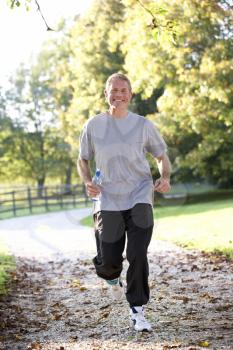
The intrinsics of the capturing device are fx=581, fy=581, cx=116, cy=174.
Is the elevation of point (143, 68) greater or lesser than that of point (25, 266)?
greater

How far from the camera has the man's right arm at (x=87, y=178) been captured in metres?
4.89

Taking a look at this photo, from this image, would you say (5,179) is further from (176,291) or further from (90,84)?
(176,291)

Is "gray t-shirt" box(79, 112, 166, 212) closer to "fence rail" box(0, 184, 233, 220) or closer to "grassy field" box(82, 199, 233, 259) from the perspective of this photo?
"grassy field" box(82, 199, 233, 259)

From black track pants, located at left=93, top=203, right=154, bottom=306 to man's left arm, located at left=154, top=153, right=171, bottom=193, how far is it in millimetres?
179

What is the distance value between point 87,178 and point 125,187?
15.7 inches

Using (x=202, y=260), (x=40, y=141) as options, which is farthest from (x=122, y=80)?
(x=40, y=141)

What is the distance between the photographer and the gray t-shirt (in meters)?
4.88

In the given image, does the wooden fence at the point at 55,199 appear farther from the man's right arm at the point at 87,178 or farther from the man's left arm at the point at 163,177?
the man's left arm at the point at 163,177

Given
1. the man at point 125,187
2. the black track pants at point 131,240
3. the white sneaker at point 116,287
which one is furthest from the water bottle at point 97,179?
the white sneaker at point 116,287

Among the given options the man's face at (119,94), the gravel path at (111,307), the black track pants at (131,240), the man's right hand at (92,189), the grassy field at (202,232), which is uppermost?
the man's face at (119,94)

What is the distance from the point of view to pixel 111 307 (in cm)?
595

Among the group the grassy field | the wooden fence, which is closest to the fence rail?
the wooden fence

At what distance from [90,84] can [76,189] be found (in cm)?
940

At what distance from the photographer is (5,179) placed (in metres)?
53.3
